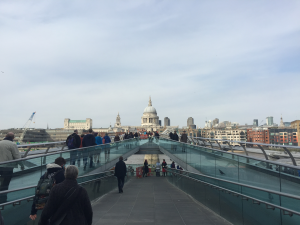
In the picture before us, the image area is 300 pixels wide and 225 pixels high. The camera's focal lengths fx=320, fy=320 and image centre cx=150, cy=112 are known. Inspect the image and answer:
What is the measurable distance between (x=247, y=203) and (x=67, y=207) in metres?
3.97

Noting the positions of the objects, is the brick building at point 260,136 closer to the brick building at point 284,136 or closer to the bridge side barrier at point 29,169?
the brick building at point 284,136

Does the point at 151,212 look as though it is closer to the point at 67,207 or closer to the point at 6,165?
the point at 6,165

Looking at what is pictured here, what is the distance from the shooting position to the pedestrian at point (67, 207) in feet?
14.1

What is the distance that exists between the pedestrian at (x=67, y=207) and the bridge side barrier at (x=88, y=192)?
5.51ft

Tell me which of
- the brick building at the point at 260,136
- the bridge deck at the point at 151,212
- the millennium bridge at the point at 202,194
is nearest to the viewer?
the millennium bridge at the point at 202,194

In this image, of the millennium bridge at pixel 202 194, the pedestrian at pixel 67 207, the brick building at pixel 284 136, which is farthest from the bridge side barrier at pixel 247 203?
the brick building at pixel 284 136

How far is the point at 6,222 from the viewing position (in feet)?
18.3

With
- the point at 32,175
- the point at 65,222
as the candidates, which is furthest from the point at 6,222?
the point at 65,222

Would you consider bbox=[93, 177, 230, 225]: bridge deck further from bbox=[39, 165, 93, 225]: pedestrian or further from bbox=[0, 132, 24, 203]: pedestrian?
bbox=[39, 165, 93, 225]: pedestrian

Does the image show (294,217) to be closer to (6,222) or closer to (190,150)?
(6,222)

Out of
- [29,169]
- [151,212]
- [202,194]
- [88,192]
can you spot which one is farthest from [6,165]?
[202,194]

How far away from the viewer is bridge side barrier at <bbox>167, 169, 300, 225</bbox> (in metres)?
5.23

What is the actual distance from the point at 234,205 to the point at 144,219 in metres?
2.17

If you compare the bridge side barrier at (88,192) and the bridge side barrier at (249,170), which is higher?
the bridge side barrier at (249,170)
